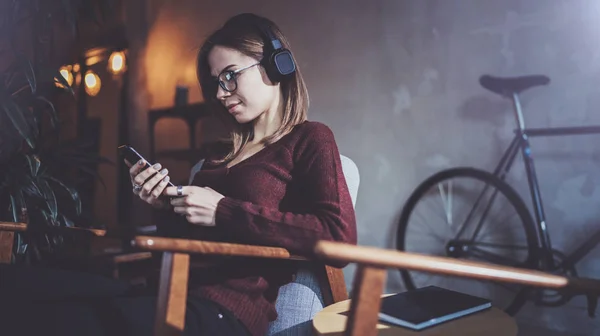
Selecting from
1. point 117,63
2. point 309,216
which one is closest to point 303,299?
point 309,216

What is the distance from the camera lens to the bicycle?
6.76 feet

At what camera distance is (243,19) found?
1.39 m

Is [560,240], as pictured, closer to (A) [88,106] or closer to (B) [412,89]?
(B) [412,89]

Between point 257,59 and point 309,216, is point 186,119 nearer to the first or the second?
point 257,59

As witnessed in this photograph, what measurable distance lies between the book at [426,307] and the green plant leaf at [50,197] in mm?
1218

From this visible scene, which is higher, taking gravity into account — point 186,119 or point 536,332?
point 186,119

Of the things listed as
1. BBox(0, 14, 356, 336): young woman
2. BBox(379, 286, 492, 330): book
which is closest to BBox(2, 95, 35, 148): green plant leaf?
BBox(0, 14, 356, 336): young woman

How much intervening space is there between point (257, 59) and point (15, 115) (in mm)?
867

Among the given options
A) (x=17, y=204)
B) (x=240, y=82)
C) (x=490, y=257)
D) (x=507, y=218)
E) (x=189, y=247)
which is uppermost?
(x=240, y=82)

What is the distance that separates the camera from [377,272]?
0.73 meters

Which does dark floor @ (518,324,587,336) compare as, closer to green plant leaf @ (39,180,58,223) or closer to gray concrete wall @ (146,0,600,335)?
gray concrete wall @ (146,0,600,335)

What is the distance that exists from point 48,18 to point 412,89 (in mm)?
1568

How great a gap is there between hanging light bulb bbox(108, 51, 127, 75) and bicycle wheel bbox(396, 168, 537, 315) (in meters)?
2.79

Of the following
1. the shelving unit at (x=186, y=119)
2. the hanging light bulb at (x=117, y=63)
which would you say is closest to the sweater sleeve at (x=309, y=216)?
the shelving unit at (x=186, y=119)
